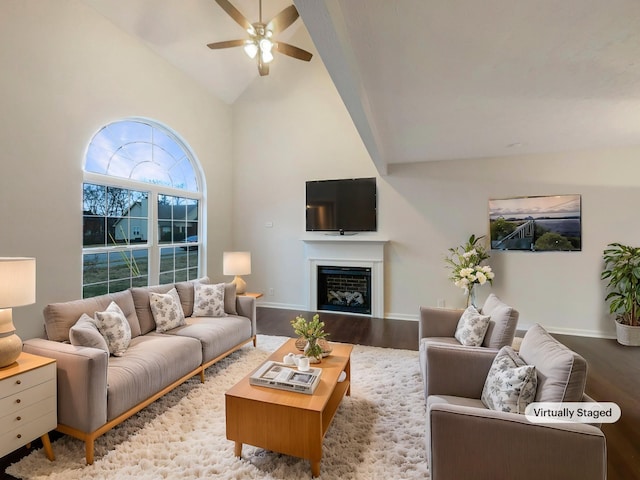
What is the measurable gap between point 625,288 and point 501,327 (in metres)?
2.82

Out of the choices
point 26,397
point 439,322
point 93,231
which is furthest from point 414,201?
point 26,397

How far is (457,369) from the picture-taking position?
1902mm

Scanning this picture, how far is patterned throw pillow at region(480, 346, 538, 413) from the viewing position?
143 cm

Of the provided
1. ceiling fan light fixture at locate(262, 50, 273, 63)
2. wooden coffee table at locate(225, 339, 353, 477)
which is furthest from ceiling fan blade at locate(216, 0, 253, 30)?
wooden coffee table at locate(225, 339, 353, 477)

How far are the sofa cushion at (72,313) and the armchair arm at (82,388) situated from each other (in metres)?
0.42

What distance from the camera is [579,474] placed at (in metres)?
1.20

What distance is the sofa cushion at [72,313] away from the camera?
7.44ft

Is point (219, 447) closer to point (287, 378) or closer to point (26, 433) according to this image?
point (287, 378)

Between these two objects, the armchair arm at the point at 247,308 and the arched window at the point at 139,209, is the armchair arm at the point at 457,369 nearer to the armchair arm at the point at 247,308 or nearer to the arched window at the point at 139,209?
the armchair arm at the point at 247,308

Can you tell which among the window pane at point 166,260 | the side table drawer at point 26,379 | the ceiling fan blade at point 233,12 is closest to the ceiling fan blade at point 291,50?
the ceiling fan blade at point 233,12

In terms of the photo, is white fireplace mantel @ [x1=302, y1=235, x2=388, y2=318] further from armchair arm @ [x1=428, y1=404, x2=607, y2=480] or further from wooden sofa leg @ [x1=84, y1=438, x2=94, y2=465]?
wooden sofa leg @ [x1=84, y1=438, x2=94, y2=465]

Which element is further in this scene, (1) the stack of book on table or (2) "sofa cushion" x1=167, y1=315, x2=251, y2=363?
(2) "sofa cushion" x1=167, y1=315, x2=251, y2=363

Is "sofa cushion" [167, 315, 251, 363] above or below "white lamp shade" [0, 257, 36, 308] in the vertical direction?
below

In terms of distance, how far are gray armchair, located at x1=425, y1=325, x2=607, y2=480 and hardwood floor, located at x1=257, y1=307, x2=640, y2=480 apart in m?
0.89
